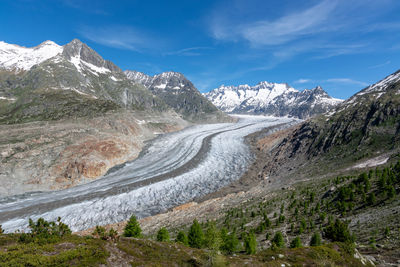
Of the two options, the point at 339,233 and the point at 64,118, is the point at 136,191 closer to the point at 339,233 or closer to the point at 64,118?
the point at 339,233

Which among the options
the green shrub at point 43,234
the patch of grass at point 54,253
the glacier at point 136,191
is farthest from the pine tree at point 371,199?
the glacier at point 136,191

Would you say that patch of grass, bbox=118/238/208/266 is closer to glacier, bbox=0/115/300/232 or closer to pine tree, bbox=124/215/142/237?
pine tree, bbox=124/215/142/237

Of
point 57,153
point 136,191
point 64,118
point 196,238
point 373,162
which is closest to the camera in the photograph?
point 196,238

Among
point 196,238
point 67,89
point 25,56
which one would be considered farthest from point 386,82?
point 25,56

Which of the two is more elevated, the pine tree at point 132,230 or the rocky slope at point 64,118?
the rocky slope at point 64,118

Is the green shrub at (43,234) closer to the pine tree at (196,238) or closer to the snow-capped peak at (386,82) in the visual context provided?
the pine tree at (196,238)

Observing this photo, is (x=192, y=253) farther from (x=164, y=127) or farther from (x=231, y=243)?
(x=164, y=127)

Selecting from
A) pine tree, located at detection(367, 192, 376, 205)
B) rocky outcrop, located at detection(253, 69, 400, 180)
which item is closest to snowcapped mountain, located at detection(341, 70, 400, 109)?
rocky outcrop, located at detection(253, 69, 400, 180)
